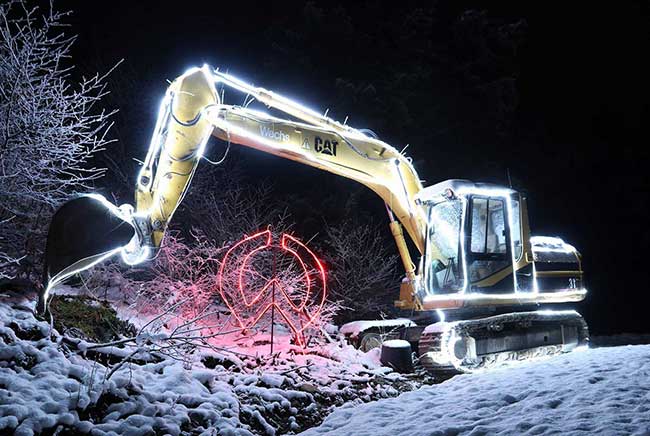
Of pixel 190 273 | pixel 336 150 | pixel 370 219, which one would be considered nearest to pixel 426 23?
pixel 370 219

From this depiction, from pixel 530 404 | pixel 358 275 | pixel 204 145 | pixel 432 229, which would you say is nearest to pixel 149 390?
pixel 204 145

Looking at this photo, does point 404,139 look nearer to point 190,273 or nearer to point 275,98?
point 190,273

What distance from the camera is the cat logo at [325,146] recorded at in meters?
7.42

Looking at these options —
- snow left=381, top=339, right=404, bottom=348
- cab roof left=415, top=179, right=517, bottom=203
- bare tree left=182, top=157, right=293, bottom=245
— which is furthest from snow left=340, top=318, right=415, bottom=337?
bare tree left=182, top=157, right=293, bottom=245

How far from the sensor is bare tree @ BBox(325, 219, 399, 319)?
16.5m

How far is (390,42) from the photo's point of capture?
22.4 meters

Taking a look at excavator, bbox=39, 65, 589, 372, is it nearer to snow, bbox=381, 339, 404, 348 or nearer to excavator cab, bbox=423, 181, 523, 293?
Result: excavator cab, bbox=423, 181, 523, 293

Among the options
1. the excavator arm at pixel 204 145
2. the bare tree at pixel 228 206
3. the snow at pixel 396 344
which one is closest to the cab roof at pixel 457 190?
the excavator arm at pixel 204 145

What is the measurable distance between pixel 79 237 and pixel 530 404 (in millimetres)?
4463

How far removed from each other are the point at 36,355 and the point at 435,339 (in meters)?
5.14

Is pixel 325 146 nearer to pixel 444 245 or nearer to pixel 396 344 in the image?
pixel 444 245

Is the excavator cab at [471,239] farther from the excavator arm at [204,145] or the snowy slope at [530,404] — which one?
the snowy slope at [530,404]

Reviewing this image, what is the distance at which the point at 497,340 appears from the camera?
8.38m

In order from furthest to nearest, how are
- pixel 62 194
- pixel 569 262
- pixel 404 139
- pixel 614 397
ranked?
pixel 404 139, pixel 569 262, pixel 62 194, pixel 614 397
